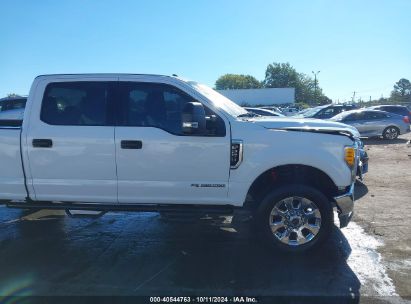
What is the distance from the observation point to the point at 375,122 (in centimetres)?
1631

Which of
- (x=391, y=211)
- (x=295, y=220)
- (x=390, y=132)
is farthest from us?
(x=390, y=132)

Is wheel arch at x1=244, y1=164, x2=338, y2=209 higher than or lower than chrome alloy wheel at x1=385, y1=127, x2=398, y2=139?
higher

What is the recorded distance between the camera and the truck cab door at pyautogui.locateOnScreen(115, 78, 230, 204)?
4379mm

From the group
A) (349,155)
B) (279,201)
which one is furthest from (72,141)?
(349,155)

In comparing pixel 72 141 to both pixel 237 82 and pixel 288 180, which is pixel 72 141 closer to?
pixel 288 180

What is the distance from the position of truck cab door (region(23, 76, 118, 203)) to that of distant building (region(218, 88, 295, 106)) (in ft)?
210

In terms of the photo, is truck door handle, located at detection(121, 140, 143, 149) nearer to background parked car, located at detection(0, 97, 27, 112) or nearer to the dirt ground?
the dirt ground

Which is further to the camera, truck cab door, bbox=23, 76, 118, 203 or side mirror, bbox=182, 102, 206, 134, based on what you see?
truck cab door, bbox=23, 76, 118, 203

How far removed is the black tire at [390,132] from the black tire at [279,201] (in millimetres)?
13741

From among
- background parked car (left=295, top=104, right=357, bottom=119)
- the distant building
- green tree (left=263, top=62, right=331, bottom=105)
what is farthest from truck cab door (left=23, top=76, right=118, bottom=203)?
green tree (left=263, top=62, right=331, bottom=105)

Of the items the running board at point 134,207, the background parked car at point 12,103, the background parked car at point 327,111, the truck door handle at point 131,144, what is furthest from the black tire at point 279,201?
the background parked car at point 327,111

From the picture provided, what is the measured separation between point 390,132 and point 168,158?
1492cm

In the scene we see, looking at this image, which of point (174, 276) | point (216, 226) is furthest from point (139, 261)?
point (216, 226)

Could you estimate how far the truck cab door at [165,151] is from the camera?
4379 mm
